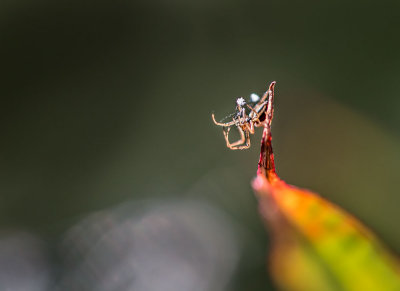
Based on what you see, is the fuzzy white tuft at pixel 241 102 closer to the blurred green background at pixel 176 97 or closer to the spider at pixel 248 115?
the spider at pixel 248 115

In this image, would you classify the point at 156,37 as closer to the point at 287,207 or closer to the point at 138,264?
the point at 138,264

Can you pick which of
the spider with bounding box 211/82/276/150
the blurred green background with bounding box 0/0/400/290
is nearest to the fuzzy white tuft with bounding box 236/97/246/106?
the spider with bounding box 211/82/276/150

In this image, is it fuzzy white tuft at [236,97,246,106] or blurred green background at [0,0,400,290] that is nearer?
fuzzy white tuft at [236,97,246,106]

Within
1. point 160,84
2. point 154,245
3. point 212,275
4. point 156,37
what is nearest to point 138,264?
point 154,245

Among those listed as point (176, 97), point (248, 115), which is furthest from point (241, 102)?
point (176, 97)

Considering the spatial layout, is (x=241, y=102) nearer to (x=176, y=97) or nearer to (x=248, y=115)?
(x=248, y=115)

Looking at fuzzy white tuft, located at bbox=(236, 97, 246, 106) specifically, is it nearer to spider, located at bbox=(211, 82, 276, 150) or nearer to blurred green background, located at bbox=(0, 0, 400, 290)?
spider, located at bbox=(211, 82, 276, 150)

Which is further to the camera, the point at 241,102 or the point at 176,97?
the point at 176,97

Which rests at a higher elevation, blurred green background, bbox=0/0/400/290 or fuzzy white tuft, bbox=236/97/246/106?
blurred green background, bbox=0/0/400/290
